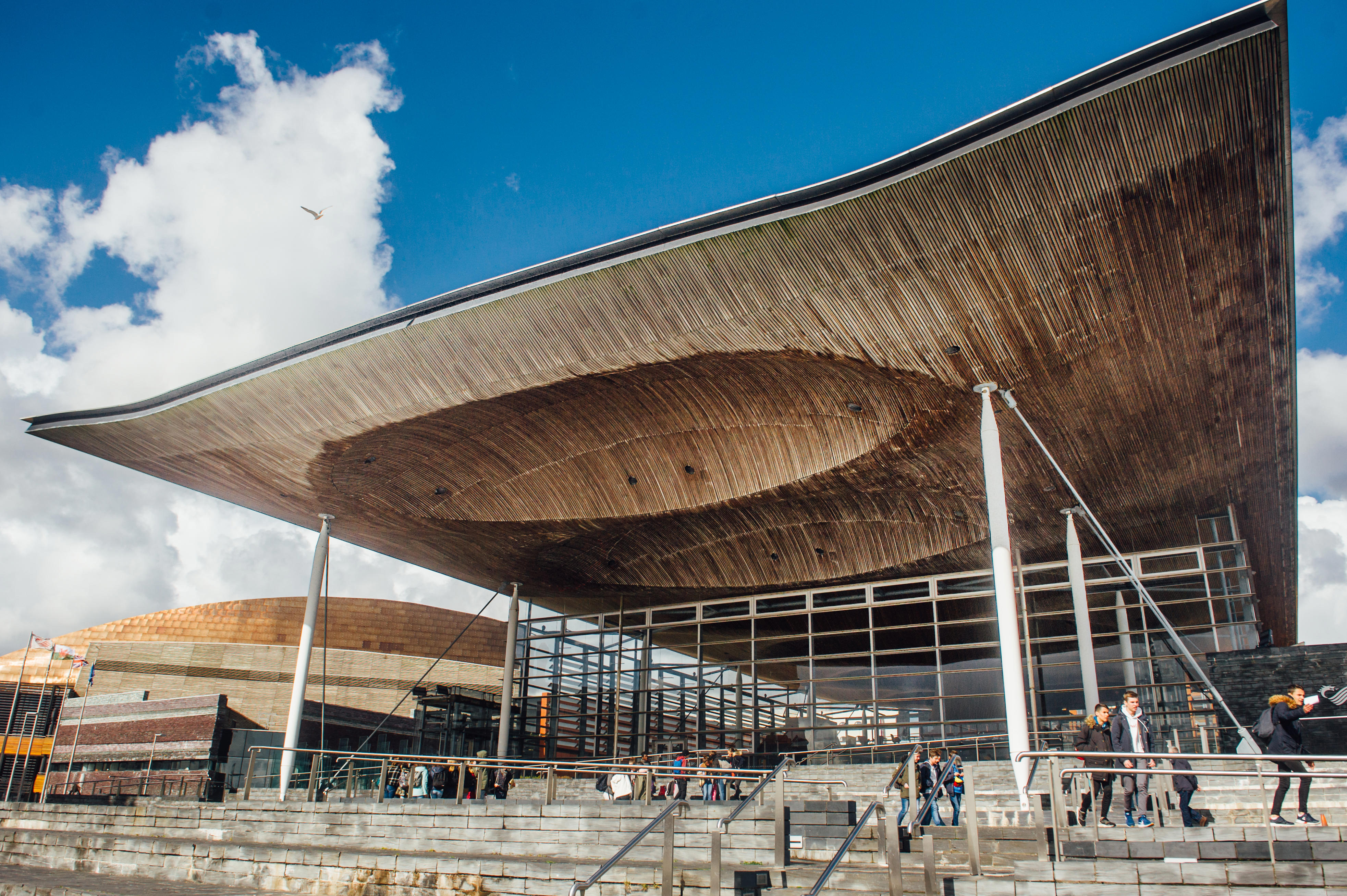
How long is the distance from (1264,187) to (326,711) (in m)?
32.6

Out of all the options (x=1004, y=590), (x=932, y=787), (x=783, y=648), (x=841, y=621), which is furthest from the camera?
(x=783, y=648)

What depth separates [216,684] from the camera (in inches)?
→ 1352

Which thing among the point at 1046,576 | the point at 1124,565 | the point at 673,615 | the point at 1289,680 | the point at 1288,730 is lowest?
the point at 1288,730

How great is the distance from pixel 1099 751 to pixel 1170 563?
47.0 feet

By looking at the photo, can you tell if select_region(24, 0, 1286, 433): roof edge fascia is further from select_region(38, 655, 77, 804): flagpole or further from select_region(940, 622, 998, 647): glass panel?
select_region(38, 655, 77, 804): flagpole

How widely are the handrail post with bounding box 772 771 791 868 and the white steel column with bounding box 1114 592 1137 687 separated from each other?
14.0 m

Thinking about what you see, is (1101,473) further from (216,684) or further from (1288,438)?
(216,684)

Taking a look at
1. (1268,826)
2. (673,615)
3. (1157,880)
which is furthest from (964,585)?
A: (1157,880)

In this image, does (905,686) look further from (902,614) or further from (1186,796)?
(1186,796)

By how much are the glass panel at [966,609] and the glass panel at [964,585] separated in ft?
0.71

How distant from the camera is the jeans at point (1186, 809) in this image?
8.05m

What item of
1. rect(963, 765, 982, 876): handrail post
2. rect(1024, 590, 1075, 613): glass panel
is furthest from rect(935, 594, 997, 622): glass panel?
rect(963, 765, 982, 876): handrail post

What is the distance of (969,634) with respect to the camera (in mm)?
21812

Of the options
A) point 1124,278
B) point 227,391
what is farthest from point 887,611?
point 227,391
